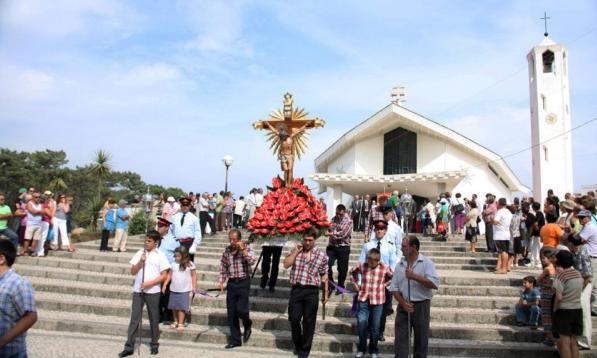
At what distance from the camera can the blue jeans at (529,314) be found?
23.9 feet

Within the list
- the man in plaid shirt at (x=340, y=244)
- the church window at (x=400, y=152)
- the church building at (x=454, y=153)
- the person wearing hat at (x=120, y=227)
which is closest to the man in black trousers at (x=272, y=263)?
the man in plaid shirt at (x=340, y=244)

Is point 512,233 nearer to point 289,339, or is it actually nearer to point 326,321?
point 326,321

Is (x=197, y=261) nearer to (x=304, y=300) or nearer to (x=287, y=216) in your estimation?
(x=287, y=216)

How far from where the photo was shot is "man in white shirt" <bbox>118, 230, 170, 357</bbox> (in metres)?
6.18

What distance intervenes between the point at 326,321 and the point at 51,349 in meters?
3.99

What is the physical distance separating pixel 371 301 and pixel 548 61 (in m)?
24.9

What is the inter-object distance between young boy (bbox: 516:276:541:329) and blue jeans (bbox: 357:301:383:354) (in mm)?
2646

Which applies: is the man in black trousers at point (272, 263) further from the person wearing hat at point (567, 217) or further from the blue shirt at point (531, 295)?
the person wearing hat at point (567, 217)

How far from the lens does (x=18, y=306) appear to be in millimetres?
3541

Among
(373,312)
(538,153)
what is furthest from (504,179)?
(373,312)

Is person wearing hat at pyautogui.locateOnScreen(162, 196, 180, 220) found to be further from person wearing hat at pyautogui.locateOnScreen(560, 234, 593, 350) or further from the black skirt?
the black skirt

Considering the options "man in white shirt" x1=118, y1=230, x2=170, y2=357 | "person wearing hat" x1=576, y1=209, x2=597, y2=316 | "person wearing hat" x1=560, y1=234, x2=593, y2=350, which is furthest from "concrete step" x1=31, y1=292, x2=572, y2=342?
"man in white shirt" x1=118, y1=230, x2=170, y2=357

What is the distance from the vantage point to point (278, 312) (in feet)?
27.0

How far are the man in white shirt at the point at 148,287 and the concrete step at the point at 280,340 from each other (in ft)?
3.34
